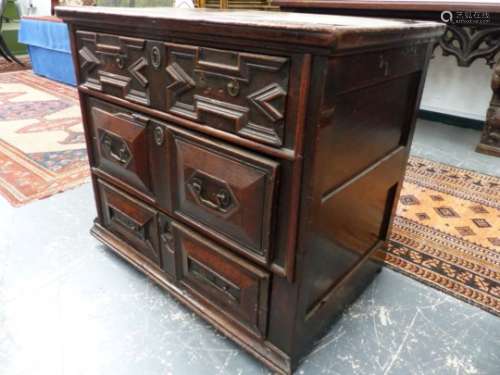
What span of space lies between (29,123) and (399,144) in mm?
2675

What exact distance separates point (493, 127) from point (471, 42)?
1.79 feet

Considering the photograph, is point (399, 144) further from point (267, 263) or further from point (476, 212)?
point (476, 212)

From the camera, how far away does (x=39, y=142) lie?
8.11 ft

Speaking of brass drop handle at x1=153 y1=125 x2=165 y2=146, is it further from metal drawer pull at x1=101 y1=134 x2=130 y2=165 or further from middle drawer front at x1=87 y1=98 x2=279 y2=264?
metal drawer pull at x1=101 y1=134 x2=130 y2=165

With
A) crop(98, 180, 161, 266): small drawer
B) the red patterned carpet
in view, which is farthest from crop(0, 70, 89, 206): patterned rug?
crop(98, 180, 161, 266): small drawer

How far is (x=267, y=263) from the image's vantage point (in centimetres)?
88

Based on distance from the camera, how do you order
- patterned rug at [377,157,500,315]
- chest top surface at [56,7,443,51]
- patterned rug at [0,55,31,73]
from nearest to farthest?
chest top surface at [56,7,443,51] → patterned rug at [377,157,500,315] → patterned rug at [0,55,31,73]

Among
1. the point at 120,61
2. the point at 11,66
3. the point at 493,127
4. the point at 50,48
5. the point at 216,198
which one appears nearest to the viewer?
the point at 216,198

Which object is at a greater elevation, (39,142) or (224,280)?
(224,280)

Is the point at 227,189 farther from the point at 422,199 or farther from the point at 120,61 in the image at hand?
the point at 422,199

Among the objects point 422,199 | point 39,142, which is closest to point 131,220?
point 422,199

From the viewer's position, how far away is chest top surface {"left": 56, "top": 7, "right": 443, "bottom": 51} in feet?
2.04

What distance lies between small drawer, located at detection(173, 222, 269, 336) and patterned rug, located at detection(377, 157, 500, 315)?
1.74 ft

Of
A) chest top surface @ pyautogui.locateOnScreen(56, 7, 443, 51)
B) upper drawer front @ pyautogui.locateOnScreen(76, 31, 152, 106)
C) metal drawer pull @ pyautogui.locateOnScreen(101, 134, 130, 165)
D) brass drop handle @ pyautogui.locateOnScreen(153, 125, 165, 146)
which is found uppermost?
chest top surface @ pyautogui.locateOnScreen(56, 7, 443, 51)
